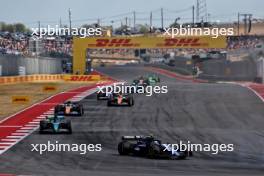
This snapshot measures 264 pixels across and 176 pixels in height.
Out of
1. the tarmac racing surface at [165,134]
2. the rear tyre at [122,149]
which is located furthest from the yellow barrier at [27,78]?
the rear tyre at [122,149]

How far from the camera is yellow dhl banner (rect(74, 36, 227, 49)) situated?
252 ft

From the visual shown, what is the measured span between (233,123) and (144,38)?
1569 inches

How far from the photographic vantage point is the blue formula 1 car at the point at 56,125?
34.7 m

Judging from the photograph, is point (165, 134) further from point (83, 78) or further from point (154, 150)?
point (83, 78)

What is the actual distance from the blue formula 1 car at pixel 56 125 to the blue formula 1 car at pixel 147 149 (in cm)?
632

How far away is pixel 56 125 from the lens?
1366 inches

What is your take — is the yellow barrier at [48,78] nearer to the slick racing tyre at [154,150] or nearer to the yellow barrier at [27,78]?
the yellow barrier at [27,78]

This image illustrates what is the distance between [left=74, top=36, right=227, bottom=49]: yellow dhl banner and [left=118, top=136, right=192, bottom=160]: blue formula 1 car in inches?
1902

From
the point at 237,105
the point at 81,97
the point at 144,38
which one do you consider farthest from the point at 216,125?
the point at 144,38

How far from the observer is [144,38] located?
79.7 meters

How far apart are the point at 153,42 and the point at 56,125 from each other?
45.3 metres

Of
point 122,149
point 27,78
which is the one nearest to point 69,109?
point 122,149

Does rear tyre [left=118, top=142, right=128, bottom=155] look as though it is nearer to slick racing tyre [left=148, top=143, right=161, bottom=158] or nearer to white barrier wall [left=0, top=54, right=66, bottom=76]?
slick racing tyre [left=148, top=143, right=161, bottom=158]

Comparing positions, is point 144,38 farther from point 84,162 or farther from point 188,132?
point 84,162
